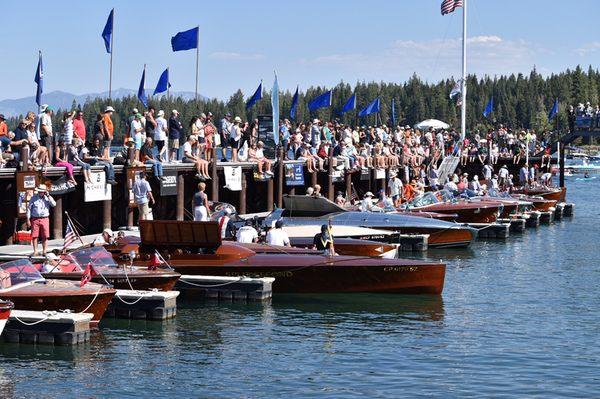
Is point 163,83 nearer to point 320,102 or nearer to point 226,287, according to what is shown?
point 320,102

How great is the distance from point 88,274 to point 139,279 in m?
1.46

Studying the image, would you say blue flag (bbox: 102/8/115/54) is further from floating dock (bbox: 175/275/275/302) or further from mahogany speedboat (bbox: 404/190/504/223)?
floating dock (bbox: 175/275/275/302)

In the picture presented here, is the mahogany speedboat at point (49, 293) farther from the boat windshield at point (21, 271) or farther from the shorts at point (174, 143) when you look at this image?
the shorts at point (174, 143)

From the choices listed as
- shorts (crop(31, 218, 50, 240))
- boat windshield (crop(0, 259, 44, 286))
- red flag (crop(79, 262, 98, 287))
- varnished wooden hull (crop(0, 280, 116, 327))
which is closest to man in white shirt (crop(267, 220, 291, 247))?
shorts (crop(31, 218, 50, 240))

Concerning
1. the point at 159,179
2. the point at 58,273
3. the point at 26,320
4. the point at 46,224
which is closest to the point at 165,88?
the point at 159,179

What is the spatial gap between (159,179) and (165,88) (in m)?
9.48

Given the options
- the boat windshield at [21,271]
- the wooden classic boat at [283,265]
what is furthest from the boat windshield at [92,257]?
the boat windshield at [21,271]

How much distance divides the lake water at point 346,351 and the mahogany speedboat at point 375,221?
21.5 feet

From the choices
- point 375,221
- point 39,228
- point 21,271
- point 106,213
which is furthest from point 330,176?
point 21,271

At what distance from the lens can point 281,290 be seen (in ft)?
87.2

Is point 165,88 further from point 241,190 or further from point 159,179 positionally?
point 159,179

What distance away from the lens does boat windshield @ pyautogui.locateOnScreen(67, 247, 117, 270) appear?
78.7 ft

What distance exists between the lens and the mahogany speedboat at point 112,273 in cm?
2356

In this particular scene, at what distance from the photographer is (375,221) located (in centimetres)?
3681
